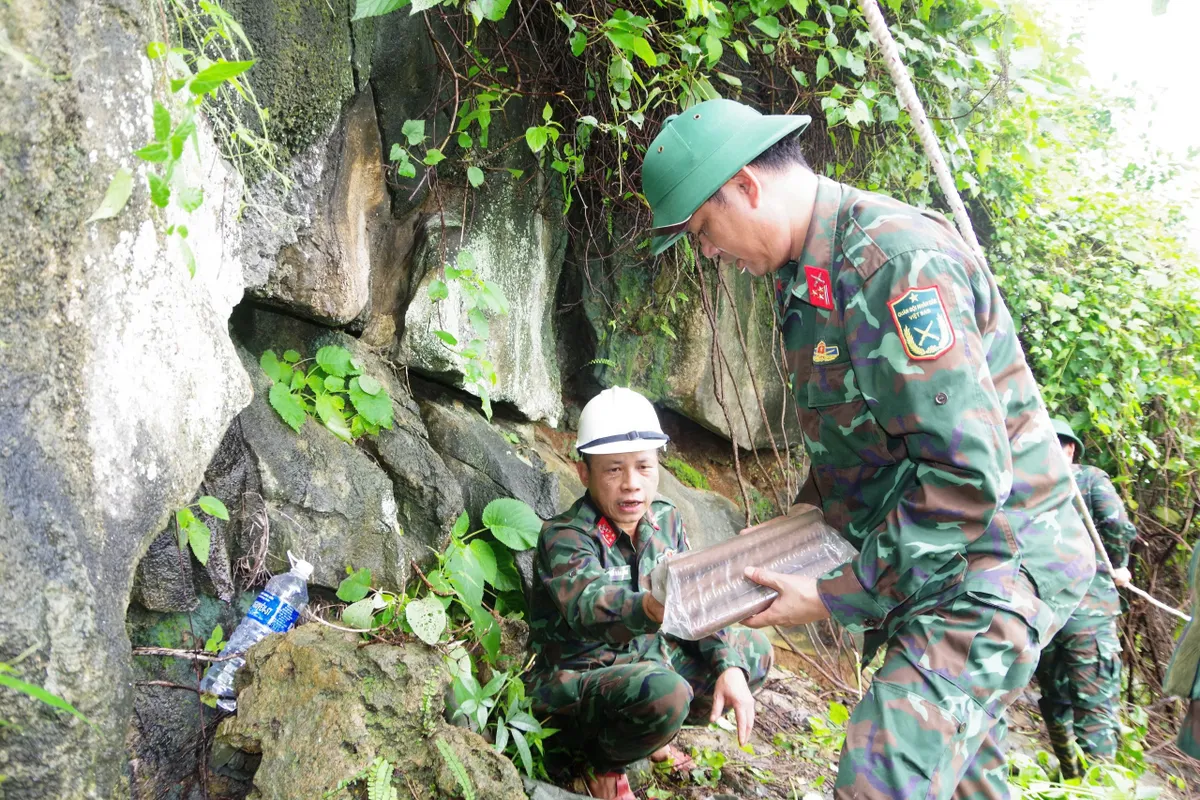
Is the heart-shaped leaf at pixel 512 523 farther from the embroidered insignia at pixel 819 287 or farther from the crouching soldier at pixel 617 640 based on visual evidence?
the embroidered insignia at pixel 819 287

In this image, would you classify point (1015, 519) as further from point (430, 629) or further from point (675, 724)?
point (430, 629)

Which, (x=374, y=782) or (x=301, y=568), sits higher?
(x=301, y=568)

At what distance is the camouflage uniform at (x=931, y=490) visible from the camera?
188 cm

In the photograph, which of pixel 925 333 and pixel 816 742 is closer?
pixel 925 333

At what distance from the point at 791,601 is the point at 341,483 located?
1929 millimetres

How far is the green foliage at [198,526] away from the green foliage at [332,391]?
22.6 inches

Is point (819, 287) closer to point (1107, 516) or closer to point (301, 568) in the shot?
point (301, 568)

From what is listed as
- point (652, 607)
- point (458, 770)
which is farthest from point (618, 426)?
point (458, 770)

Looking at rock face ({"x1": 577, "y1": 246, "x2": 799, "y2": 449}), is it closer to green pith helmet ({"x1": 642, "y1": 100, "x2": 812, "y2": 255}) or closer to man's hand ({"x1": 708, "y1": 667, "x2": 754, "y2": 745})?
man's hand ({"x1": 708, "y1": 667, "x2": 754, "y2": 745})

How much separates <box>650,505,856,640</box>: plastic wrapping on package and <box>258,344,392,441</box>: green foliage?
162 centimetres

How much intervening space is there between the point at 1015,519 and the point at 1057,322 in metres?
4.95

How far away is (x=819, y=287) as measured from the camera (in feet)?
6.99

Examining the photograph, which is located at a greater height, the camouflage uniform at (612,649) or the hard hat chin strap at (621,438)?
the hard hat chin strap at (621,438)

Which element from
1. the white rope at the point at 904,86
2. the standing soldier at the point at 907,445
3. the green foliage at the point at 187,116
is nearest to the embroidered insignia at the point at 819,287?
the standing soldier at the point at 907,445
